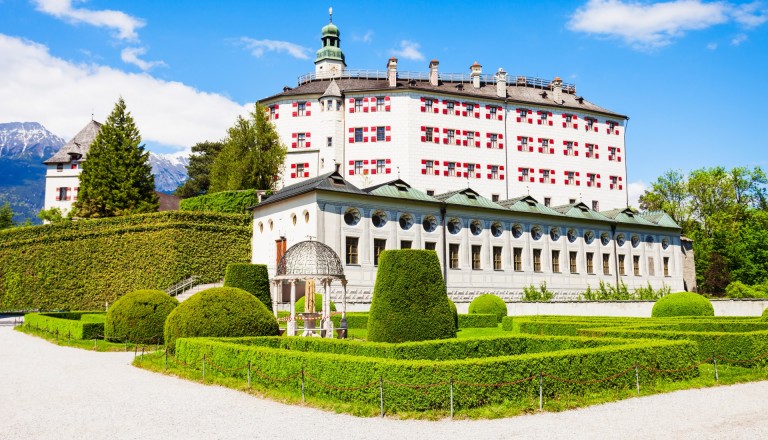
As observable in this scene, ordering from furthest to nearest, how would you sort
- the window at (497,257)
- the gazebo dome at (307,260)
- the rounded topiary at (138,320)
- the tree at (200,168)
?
the tree at (200,168) → the window at (497,257) → the gazebo dome at (307,260) → the rounded topiary at (138,320)

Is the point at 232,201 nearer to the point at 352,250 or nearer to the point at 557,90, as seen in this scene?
the point at 352,250

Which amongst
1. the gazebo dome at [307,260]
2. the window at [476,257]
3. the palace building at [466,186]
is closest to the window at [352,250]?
the palace building at [466,186]

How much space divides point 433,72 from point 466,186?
458 inches

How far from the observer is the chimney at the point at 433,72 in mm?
55969

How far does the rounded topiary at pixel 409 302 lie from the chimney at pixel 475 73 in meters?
42.8

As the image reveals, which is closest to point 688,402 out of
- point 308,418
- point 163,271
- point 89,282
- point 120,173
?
point 308,418

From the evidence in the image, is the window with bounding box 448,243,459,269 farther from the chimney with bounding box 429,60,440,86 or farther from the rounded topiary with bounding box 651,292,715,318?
the chimney with bounding box 429,60,440,86

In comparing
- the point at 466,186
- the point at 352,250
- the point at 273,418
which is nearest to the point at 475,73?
the point at 466,186

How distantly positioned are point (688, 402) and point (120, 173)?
1626 inches

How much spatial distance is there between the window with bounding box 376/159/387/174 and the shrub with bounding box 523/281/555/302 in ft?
49.6

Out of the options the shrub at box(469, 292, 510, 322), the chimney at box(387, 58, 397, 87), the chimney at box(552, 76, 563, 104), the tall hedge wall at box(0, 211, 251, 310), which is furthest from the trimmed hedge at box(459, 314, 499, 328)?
the chimney at box(552, 76, 563, 104)

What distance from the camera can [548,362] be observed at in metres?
11.7

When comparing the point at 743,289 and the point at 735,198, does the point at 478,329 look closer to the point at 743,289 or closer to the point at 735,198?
the point at 743,289

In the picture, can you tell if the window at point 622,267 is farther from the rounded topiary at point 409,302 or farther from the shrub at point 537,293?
the rounded topiary at point 409,302
